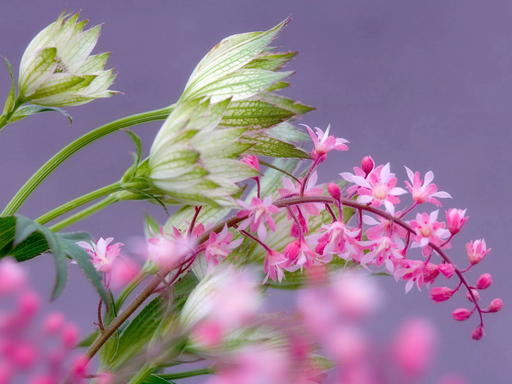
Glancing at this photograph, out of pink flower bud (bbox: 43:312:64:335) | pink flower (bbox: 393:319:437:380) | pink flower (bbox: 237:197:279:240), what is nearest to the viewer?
pink flower (bbox: 393:319:437:380)

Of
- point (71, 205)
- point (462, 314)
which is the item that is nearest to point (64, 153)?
point (71, 205)

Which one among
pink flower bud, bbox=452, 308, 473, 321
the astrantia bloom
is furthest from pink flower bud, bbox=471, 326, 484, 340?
the astrantia bloom

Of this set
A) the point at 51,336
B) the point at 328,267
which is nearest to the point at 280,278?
the point at 328,267

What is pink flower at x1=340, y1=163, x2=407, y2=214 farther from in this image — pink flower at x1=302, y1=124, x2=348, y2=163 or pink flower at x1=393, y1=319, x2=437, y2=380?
pink flower at x1=393, y1=319, x2=437, y2=380

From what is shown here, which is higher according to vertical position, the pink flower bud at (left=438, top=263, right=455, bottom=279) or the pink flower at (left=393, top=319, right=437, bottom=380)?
the pink flower at (left=393, top=319, right=437, bottom=380)

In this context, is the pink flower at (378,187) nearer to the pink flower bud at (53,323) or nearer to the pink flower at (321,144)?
the pink flower at (321,144)

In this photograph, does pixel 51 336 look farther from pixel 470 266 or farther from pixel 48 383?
pixel 470 266
